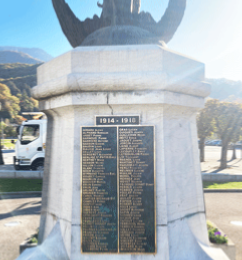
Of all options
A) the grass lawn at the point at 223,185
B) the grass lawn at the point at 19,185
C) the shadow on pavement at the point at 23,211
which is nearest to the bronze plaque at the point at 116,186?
the shadow on pavement at the point at 23,211

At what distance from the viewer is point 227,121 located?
14625 millimetres

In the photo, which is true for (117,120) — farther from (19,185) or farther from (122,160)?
(19,185)

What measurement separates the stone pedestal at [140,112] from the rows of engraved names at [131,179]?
19cm

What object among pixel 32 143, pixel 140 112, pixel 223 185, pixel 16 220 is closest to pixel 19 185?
pixel 32 143

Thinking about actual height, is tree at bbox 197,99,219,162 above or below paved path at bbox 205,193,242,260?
above

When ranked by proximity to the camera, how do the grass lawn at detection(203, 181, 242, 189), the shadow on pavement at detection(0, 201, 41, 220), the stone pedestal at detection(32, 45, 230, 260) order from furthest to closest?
1. the grass lawn at detection(203, 181, 242, 189)
2. the shadow on pavement at detection(0, 201, 41, 220)
3. the stone pedestal at detection(32, 45, 230, 260)

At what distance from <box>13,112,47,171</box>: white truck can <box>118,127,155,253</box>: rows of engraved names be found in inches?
362

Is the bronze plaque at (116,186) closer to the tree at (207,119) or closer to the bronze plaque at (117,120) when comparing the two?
the bronze plaque at (117,120)

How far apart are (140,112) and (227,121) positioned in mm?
13240

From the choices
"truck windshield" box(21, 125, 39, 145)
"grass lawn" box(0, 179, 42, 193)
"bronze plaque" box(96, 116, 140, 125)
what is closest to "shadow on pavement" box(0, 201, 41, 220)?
"grass lawn" box(0, 179, 42, 193)

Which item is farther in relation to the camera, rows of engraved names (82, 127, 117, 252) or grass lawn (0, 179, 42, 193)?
grass lawn (0, 179, 42, 193)

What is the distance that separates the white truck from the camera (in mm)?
11477

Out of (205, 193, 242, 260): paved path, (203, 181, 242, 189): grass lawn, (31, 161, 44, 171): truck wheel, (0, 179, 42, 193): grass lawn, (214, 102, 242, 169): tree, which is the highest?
(214, 102, 242, 169): tree

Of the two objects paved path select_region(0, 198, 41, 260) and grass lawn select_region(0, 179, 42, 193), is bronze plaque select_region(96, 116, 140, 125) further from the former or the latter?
grass lawn select_region(0, 179, 42, 193)
